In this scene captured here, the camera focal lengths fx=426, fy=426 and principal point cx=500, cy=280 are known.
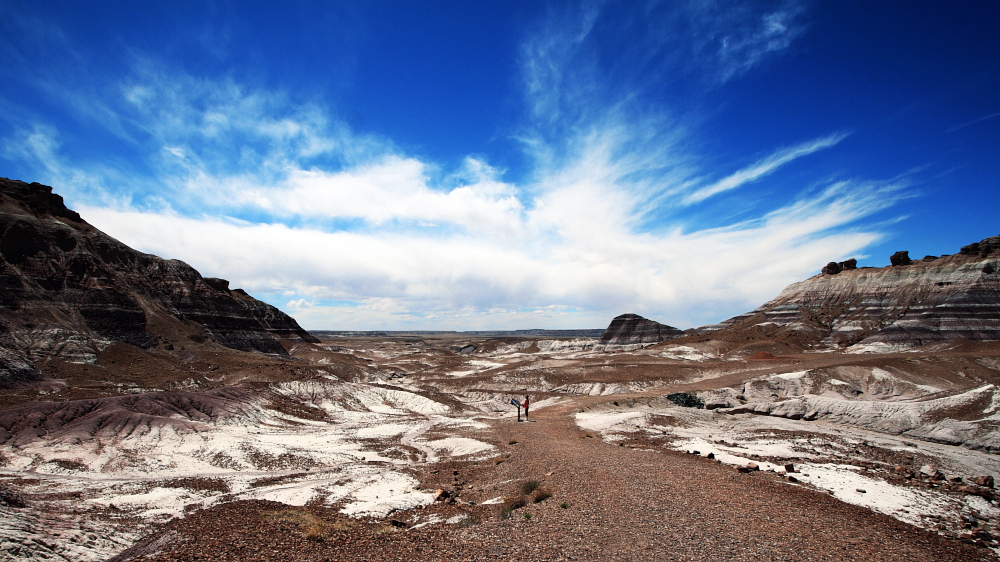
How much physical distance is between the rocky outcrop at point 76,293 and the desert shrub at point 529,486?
47993mm

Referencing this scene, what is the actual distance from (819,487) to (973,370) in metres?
47.3

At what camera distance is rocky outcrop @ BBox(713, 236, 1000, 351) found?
71.4 m

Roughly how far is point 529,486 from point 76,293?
222 feet

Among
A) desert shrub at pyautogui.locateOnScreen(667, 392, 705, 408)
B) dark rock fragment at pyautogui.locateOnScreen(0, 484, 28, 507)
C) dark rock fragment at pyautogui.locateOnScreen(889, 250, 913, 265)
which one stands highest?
dark rock fragment at pyautogui.locateOnScreen(889, 250, 913, 265)

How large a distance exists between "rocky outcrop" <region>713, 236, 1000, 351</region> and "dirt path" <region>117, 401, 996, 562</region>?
79223 mm

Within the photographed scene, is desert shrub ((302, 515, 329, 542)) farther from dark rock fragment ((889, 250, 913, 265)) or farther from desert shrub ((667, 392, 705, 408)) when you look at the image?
dark rock fragment ((889, 250, 913, 265))

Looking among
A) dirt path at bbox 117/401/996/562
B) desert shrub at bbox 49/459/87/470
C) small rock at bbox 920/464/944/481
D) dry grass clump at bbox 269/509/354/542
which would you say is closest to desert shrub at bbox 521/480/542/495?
dirt path at bbox 117/401/996/562

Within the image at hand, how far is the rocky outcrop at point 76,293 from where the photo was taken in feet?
149

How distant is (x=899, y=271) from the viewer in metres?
89.2

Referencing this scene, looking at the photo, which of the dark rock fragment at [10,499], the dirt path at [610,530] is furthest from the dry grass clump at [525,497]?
the dark rock fragment at [10,499]

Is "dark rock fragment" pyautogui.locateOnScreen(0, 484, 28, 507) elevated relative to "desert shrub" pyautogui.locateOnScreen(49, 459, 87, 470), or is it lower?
Answer: elevated

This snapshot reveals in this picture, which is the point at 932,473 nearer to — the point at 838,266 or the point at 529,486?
the point at 529,486

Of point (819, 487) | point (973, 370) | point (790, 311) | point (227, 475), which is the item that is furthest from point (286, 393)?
point (790, 311)

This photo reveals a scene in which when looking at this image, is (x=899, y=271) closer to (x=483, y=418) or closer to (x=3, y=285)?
(x=483, y=418)
